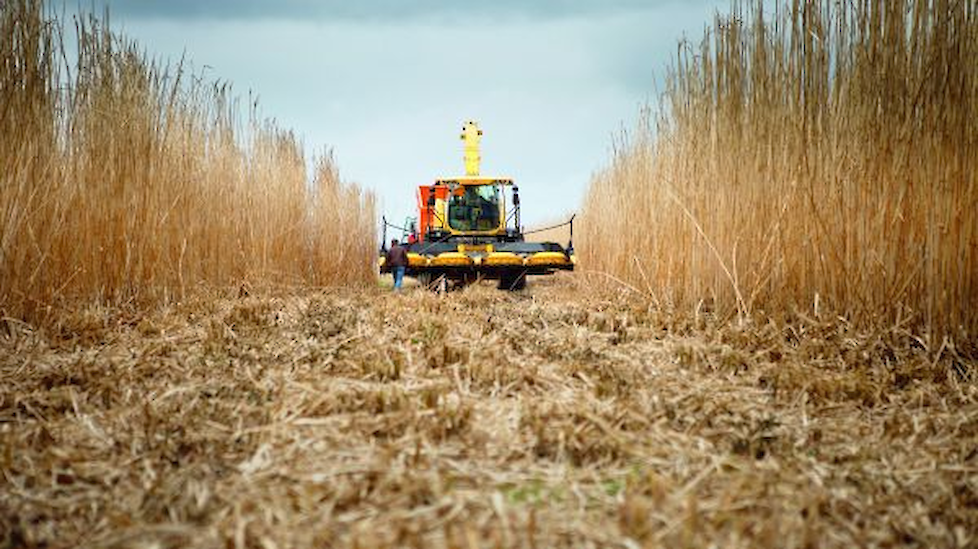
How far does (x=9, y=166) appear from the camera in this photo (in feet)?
9.43

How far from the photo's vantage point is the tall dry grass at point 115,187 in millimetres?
2908

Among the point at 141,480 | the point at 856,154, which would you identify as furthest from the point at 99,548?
the point at 856,154

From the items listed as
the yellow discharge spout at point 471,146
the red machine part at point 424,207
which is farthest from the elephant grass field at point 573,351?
the yellow discharge spout at point 471,146

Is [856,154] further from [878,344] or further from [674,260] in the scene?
[674,260]

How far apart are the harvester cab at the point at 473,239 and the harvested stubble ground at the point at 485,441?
189 inches

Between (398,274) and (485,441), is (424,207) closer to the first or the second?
(398,274)

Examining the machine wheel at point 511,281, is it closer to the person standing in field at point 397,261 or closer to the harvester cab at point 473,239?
the harvester cab at point 473,239

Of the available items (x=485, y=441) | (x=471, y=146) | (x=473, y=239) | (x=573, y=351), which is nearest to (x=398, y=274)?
(x=473, y=239)

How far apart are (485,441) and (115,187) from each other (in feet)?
11.0

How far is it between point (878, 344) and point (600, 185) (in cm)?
639

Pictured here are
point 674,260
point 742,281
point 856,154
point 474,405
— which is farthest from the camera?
Answer: point 674,260

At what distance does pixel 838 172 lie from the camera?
2.69 meters

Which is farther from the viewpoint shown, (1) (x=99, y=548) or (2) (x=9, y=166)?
(2) (x=9, y=166)

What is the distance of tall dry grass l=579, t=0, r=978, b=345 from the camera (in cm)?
236
